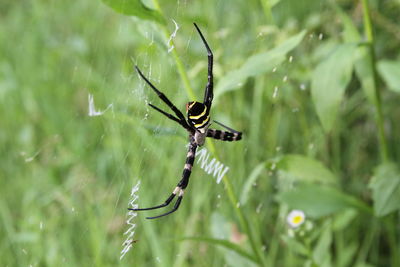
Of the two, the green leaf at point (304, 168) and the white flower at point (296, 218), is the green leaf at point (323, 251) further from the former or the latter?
the green leaf at point (304, 168)

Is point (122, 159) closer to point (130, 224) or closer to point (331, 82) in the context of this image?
point (130, 224)

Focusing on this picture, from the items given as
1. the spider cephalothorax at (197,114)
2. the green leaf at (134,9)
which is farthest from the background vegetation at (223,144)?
the spider cephalothorax at (197,114)

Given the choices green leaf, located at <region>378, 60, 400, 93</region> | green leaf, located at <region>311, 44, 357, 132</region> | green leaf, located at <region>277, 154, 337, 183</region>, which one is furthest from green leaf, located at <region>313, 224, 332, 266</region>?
green leaf, located at <region>378, 60, 400, 93</region>

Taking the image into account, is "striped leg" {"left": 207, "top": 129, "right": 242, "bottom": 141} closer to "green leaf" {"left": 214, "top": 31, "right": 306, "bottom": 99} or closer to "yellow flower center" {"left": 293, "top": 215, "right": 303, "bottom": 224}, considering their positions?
"green leaf" {"left": 214, "top": 31, "right": 306, "bottom": 99}

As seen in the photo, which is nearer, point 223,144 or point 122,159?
point 223,144

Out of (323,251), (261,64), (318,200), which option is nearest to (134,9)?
(261,64)

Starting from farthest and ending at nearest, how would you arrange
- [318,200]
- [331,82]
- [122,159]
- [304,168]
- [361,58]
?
[122,159], [361,58], [318,200], [304,168], [331,82]

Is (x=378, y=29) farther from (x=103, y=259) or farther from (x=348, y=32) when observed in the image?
(x=103, y=259)
